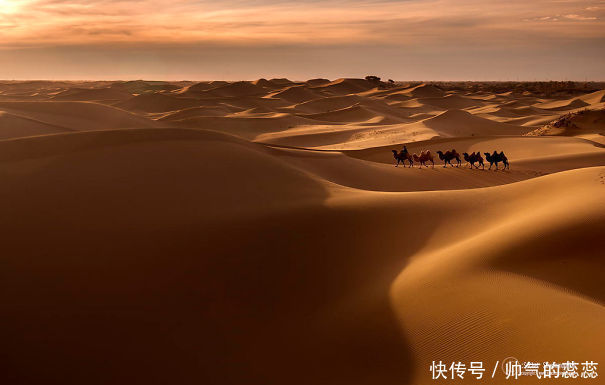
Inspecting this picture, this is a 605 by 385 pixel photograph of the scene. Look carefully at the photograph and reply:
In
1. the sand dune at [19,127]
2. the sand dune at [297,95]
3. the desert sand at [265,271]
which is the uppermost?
the sand dune at [297,95]


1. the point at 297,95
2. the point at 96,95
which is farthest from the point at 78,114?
the point at 297,95

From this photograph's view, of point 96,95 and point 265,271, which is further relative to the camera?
point 96,95

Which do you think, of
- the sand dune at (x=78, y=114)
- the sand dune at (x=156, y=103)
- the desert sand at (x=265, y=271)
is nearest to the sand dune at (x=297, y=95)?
the sand dune at (x=156, y=103)

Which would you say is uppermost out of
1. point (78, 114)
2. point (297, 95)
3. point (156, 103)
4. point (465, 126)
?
point (297, 95)

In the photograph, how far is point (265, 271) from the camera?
6.77 meters

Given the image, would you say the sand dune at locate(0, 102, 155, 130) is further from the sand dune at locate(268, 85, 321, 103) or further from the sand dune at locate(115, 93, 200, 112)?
the sand dune at locate(268, 85, 321, 103)

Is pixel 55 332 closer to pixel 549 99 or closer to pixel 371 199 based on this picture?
pixel 371 199

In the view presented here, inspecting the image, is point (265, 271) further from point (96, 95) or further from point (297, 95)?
point (96, 95)

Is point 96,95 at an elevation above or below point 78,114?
above

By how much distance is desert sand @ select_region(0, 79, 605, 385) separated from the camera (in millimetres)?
4988

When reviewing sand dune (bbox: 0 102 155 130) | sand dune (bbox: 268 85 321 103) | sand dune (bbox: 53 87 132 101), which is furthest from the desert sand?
sand dune (bbox: 268 85 321 103)

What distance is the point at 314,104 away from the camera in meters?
58.6

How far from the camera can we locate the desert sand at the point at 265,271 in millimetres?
4988

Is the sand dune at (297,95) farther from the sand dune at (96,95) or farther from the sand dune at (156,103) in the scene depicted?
the sand dune at (96,95)
